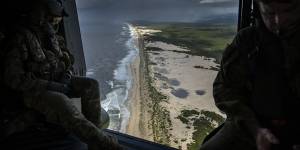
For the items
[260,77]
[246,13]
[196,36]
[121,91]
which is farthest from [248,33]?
[196,36]

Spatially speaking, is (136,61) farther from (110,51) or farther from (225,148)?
(225,148)

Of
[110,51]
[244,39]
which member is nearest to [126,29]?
[110,51]

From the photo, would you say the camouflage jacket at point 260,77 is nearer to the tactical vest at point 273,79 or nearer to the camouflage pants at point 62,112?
the tactical vest at point 273,79

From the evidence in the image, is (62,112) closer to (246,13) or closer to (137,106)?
(246,13)

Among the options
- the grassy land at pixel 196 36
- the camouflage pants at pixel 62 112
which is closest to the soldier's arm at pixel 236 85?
the camouflage pants at pixel 62 112

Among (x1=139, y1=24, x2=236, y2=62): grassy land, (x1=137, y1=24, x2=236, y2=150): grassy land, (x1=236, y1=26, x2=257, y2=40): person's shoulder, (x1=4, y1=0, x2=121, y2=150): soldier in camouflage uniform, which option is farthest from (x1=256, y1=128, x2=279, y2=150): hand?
(x1=139, y1=24, x2=236, y2=62): grassy land

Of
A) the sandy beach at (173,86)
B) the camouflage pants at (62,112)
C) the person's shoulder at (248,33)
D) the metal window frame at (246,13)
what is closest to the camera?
the person's shoulder at (248,33)

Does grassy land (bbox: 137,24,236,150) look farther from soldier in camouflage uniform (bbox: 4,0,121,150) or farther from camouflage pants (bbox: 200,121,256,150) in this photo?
camouflage pants (bbox: 200,121,256,150)
